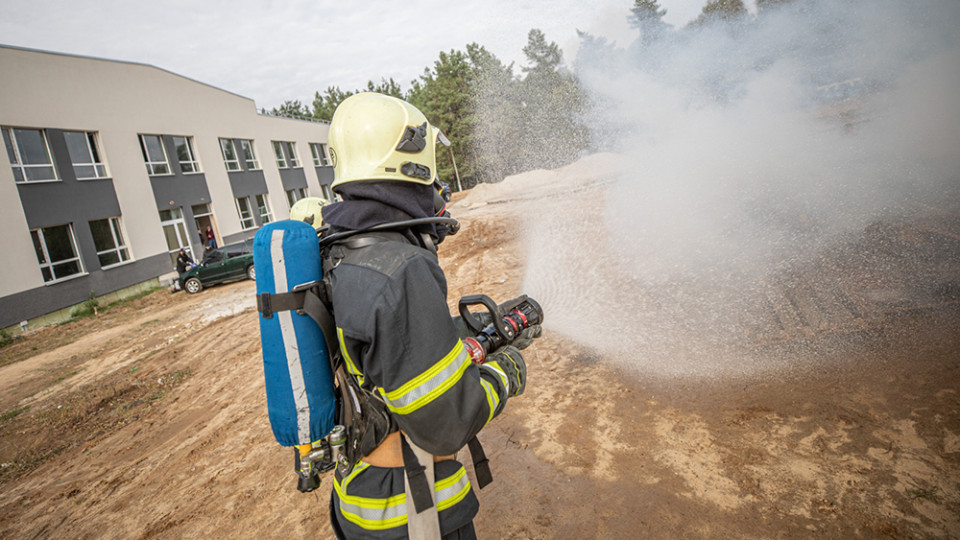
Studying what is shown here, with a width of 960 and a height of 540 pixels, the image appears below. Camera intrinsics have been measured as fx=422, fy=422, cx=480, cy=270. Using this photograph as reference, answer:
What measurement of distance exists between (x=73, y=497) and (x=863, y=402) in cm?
735

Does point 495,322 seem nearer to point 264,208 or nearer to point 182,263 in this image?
point 182,263

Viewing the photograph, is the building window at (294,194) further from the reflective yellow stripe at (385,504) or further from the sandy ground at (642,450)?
the reflective yellow stripe at (385,504)

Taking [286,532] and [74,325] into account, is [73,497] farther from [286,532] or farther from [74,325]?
[74,325]

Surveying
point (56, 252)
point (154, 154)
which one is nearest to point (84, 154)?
point (154, 154)

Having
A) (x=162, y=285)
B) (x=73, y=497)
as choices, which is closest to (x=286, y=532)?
(x=73, y=497)

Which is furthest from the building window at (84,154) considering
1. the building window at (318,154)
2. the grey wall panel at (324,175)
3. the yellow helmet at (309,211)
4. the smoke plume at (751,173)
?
the smoke plume at (751,173)

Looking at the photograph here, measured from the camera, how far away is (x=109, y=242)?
52.3ft

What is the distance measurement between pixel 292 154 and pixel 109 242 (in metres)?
14.6

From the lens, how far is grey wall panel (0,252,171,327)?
1278 centimetres

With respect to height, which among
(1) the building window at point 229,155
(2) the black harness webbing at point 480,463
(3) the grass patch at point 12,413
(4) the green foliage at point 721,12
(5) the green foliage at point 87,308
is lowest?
(3) the grass patch at point 12,413

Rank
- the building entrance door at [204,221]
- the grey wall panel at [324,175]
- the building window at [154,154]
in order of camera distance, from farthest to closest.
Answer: the grey wall panel at [324,175] → the building entrance door at [204,221] → the building window at [154,154]

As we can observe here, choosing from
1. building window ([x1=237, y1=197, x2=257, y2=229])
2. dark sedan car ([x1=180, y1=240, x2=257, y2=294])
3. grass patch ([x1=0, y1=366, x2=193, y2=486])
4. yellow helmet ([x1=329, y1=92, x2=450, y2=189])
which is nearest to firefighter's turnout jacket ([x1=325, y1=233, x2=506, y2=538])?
yellow helmet ([x1=329, y1=92, x2=450, y2=189])

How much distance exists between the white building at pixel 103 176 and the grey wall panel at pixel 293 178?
11.9ft

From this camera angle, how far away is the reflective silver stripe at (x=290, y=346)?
59.8 inches
